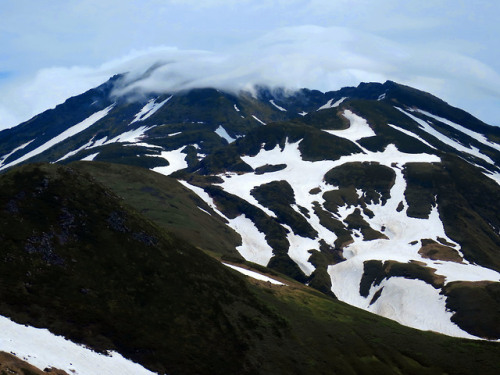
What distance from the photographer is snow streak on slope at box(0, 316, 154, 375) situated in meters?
42.6

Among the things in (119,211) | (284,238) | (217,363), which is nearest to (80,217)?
(119,211)

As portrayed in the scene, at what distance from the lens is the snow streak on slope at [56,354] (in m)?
42.6

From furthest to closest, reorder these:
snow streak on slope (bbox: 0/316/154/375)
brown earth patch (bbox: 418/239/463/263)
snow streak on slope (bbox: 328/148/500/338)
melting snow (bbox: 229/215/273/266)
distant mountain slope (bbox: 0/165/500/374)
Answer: brown earth patch (bbox: 418/239/463/263) → melting snow (bbox: 229/215/273/266) → snow streak on slope (bbox: 328/148/500/338) → distant mountain slope (bbox: 0/165/500/374) → snow streak on slope (bbox: 0/316/154/375)

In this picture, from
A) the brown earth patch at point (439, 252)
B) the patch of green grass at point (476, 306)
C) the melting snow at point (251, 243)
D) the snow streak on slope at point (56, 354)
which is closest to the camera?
the snow streak on slope at point (56, 354)

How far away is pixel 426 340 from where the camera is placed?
95500mm

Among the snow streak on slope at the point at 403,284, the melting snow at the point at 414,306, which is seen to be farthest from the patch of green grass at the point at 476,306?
the snow streak on slope at the point at 403,284

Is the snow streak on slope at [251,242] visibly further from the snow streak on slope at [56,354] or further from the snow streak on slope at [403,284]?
the snow streak on slope at [56,354]

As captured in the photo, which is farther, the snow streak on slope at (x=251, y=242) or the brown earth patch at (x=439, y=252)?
the brown earth patch at (x=439, y=252)

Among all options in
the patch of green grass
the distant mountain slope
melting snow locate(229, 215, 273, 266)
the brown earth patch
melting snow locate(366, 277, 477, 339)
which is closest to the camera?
the distant mountain slope

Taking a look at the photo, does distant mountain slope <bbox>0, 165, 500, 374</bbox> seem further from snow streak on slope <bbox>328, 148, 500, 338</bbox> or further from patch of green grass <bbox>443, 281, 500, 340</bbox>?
snow streak on slope <bbox>328, 148, 500, 338</bbox>

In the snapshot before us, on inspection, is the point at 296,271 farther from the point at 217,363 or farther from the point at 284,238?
the point at 217,363

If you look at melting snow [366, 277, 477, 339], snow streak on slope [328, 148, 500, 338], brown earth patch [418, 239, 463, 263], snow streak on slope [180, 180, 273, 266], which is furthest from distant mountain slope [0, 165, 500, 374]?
brown earth patch [418, 239, 463, 263]

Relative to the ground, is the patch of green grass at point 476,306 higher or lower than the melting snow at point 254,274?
higher

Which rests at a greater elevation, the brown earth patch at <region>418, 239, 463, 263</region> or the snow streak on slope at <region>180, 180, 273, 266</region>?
the brown earth patch at <region>418, 239, 463, 263</region>
